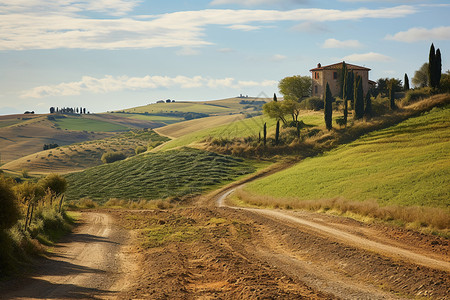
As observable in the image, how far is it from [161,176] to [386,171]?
3742cm

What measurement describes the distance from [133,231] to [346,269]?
16499 mm

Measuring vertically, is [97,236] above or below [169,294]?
below

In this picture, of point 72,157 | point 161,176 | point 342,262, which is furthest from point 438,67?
point 72,157

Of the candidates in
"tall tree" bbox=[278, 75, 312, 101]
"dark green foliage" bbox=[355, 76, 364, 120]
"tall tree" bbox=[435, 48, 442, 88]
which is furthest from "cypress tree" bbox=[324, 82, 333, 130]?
"tall tree" bbox=[278, 75, 312, 101]

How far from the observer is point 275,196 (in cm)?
4519

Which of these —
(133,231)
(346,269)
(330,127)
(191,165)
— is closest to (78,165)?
(191,165)

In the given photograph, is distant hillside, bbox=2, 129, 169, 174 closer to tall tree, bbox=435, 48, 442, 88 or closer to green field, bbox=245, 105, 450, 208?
green field, bbox=245, 105, 450, 208

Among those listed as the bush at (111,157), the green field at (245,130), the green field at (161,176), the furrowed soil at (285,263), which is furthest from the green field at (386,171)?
the bush at (111,157)

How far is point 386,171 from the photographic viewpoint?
40.8 m

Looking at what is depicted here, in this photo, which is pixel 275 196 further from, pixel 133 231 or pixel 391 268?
pixel 391 268

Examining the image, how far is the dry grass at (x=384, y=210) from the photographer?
24672 millimetres

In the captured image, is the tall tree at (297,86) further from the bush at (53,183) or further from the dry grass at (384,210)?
the bush at (53,183)

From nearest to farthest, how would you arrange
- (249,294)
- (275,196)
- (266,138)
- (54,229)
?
1. (249,294)
2. (54,229)
3. (275,196)
4. (266,138)

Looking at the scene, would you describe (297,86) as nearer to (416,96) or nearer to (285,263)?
(416,96)
